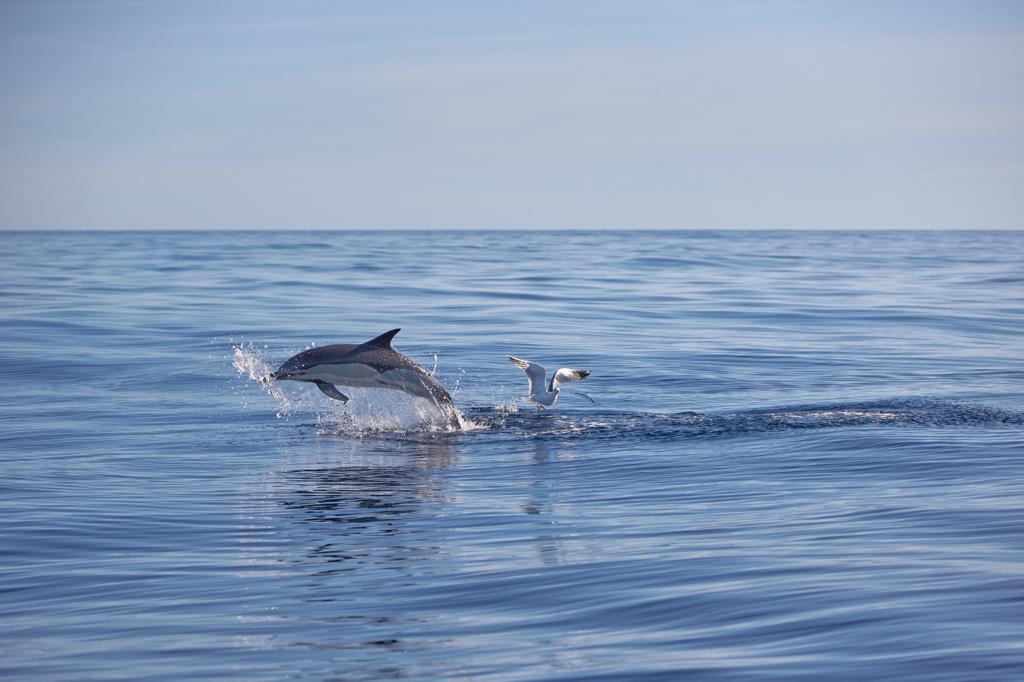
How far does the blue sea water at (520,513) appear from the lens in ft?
21.3

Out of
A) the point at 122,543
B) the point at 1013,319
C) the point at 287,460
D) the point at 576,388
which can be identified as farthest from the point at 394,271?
the point at 122,543

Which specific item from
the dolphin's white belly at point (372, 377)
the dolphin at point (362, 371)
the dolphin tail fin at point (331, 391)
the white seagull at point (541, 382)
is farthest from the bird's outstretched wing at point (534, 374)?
the dolphin tail fin at point (331, 391)

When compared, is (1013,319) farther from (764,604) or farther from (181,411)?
(764,604)

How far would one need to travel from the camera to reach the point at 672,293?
36906mm

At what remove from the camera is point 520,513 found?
984 cm

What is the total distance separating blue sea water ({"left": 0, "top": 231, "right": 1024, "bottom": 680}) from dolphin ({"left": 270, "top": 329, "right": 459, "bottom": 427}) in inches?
20.9

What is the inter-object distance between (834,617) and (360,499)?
4831 mm

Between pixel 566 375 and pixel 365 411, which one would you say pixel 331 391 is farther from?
pixel 566 375

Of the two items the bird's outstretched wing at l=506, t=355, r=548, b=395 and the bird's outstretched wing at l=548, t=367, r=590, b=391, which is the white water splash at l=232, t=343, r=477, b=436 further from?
the bird's outstretched wing at l=548, t=367, r=590, b=391

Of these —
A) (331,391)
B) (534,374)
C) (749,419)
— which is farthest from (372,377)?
(749,419)

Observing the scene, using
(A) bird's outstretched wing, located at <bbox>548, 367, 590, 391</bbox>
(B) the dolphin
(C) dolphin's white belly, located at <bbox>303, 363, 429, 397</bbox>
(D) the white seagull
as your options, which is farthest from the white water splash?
(A) bird's outstretched wing, located at <bbox>548, 367, 590, 391</bbox>

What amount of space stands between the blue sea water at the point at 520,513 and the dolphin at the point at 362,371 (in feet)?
1.74

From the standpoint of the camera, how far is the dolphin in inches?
555

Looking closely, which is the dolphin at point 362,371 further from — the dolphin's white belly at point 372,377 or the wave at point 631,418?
the wave at point 631,418
